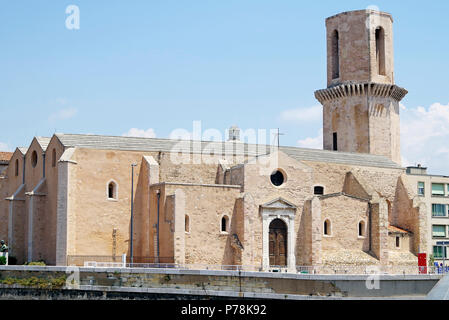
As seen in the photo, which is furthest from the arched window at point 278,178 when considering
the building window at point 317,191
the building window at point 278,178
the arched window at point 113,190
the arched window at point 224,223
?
the arched window at point 113,190

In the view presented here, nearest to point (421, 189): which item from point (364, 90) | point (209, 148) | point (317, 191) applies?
point (364, 90)

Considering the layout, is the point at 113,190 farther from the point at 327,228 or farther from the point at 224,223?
the point at 327,228

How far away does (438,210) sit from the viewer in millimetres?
58250

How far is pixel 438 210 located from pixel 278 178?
73.3ft

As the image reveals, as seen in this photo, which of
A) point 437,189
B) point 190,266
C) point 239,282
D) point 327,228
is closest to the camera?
point 239,282

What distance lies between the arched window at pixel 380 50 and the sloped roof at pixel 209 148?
7555 mm

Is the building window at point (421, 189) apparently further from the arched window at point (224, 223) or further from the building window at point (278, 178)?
the arched window at point (224, 223)

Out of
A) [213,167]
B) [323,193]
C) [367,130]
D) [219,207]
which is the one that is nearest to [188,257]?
[219,207]

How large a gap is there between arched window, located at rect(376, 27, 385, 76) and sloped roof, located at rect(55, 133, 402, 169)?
24.8ft

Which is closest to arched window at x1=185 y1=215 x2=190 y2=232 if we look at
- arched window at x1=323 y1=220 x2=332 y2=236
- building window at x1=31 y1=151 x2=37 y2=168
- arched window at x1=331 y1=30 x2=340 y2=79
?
arched window at x1=323 y1=220 x2=332 y2=236

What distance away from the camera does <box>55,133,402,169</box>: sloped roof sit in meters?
39.9

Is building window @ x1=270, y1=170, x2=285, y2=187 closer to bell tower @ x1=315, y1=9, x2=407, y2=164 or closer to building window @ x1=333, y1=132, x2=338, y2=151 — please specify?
bell tower @ x1=315, y1=9, x2=407, y2=164

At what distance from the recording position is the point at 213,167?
141ft

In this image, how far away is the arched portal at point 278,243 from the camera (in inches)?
1625
